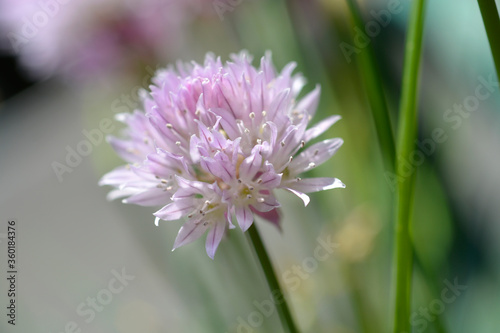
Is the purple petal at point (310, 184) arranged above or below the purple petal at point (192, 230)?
below

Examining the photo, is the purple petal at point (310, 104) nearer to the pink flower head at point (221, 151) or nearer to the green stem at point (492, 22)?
the pink flower head at point (221, 151)

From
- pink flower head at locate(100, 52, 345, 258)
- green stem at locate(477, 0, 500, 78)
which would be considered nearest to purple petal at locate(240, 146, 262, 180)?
pink flower head at locate(100, 52, 345, 258)

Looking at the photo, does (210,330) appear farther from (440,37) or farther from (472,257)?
(440,37)

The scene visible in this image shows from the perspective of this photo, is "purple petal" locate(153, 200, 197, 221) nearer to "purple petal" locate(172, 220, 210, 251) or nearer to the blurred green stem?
"purple petal" locate(172, 220, 210, 251)

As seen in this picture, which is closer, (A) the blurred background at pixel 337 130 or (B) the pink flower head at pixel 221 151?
(B) the pink flower head at pixel 221 151

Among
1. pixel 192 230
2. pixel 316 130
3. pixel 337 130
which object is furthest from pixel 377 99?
pixel 337 130

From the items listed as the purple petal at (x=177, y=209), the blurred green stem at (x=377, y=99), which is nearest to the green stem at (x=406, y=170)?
the blurred green stem at (x=377, y=99)
